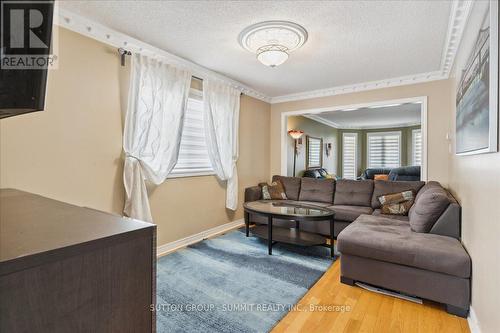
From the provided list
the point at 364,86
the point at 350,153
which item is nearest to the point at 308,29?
the point at 364,86

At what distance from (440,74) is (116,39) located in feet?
12.9

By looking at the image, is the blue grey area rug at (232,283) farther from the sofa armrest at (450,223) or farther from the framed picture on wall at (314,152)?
the framed picture on wall at (314,152)

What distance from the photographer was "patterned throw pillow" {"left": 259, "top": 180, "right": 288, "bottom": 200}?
434 centimetres

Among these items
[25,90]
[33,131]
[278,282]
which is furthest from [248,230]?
[25,90]

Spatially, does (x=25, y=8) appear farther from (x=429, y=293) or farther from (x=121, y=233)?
(x=429, y=293)

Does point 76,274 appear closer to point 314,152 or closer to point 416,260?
point 416,260

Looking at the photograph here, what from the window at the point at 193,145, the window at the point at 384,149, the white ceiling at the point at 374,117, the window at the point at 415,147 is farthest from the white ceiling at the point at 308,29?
the window at the point at 384,149

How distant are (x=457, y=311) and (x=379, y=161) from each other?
7307 millimetres

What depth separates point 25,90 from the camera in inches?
22.1

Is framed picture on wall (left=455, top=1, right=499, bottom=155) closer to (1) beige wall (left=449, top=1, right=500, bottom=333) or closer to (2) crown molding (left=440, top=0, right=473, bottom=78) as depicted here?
(1) beige wall (left=449, top=1, right=500, bottom=333)

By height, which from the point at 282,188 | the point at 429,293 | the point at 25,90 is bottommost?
the point at 429,293

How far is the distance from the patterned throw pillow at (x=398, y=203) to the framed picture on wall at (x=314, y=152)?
10.4 ft

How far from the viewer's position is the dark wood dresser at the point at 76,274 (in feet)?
1.83

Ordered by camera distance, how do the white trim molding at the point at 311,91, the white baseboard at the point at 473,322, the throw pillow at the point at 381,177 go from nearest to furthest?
the white baseboard at the point at 473,322 < the white trim molding at the point at 311,91 < the throw pillow at the point at 381,177
